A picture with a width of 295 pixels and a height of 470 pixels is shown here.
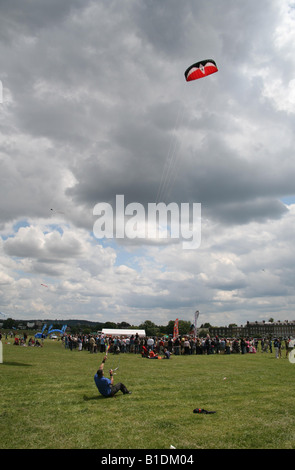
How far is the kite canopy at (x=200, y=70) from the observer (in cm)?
2119

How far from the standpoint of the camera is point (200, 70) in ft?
70.7

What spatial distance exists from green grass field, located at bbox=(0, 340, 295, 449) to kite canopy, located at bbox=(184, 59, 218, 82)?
17852mm

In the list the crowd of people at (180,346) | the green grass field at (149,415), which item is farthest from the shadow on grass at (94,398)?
the crowd of people at (180,346)

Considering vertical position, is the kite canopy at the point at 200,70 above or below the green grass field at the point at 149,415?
above

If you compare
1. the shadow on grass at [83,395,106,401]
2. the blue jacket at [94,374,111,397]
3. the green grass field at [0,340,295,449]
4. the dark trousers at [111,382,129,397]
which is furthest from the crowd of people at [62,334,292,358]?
the blue jacket at [94,374,111,397]

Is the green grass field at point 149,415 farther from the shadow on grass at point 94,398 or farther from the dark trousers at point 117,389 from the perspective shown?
the dark trousers at point 117,389

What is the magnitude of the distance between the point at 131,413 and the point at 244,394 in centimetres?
457

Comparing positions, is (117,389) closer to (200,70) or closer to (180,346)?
(200,70)

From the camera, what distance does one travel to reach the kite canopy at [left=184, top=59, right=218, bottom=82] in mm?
21188

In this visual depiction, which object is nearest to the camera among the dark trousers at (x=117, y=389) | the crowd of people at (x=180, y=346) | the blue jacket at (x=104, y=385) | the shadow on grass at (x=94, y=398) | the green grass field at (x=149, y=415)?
the green grass field at (x=149, y=415)

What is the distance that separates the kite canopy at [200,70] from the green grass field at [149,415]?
1785 cm

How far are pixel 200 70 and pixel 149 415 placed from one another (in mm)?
20303
